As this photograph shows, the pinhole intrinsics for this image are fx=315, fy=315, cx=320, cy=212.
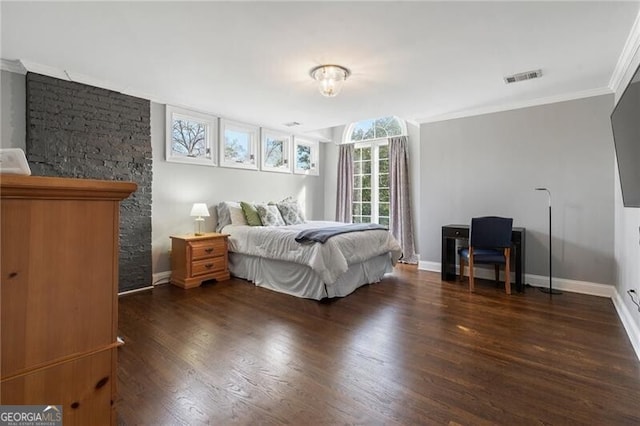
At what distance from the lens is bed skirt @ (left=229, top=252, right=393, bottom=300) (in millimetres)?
3588

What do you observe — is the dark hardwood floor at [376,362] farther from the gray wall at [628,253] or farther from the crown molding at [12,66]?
the crown molding at [12,66]

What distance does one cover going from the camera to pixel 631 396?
5.88 feet

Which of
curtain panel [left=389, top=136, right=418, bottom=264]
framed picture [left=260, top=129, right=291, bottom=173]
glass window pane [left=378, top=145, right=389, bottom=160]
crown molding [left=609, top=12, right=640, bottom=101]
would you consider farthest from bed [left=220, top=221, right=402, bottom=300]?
crown molding [left=609, top=12, right=640, bottom=101]

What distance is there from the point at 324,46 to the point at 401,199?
3509 mm

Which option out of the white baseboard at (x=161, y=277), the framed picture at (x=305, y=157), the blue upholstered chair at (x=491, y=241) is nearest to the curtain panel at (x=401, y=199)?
the framed picture at (x=305, y=157)

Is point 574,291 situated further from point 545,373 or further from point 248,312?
point 248,312

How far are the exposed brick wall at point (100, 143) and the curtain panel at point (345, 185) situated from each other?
11.7 ft

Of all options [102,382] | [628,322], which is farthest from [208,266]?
[628,322]

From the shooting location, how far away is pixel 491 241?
12.2ft

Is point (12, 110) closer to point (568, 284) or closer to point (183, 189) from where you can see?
point (183, 189)

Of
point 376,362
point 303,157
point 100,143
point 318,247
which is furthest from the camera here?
point 303,157

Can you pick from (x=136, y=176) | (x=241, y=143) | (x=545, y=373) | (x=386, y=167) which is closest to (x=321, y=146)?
(x=386, y=167)

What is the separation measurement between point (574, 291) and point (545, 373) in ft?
7.76

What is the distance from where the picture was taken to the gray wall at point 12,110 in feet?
9.96
